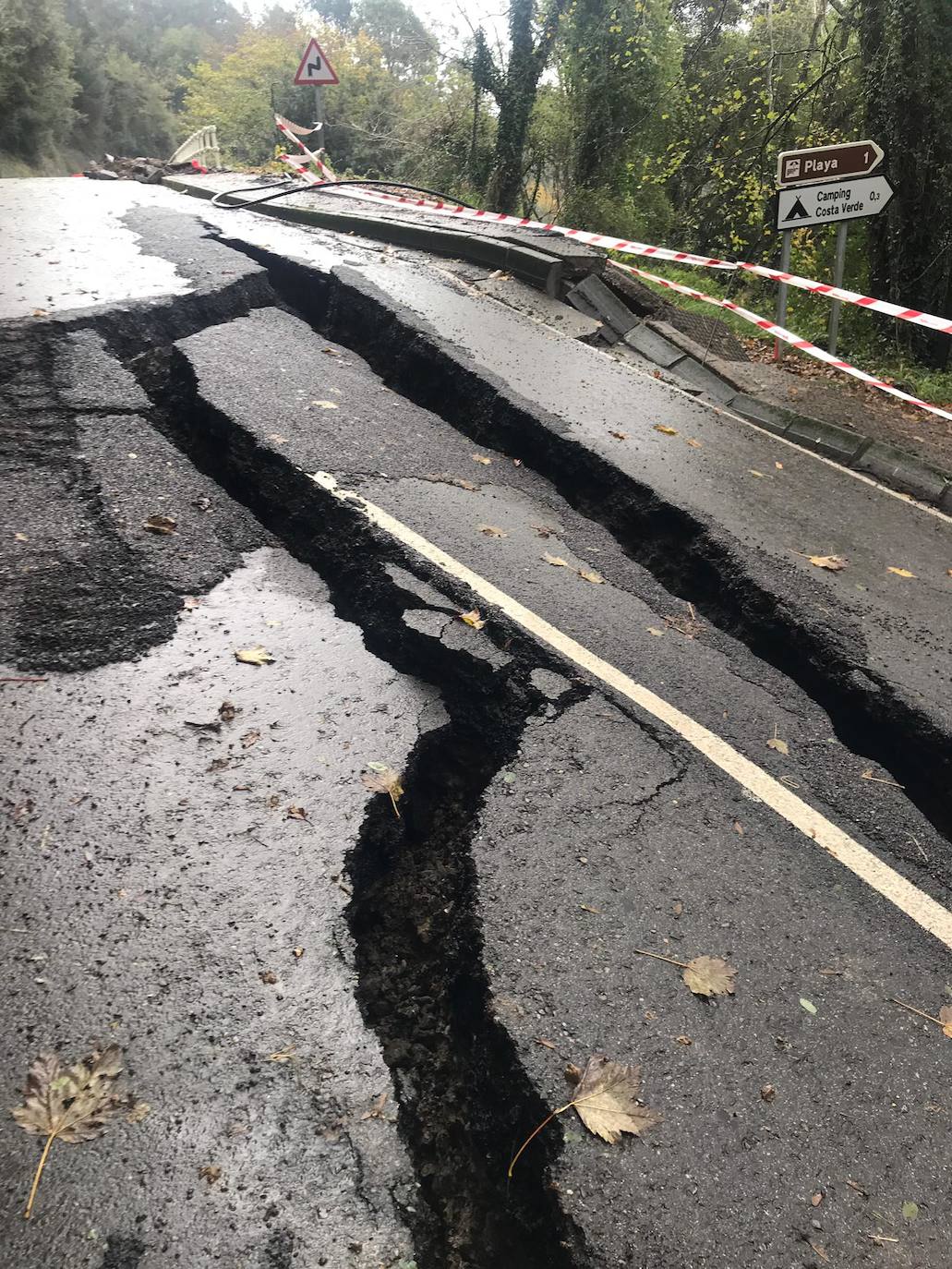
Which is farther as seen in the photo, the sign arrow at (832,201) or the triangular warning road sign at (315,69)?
the triangular warning road sign at (315,69)

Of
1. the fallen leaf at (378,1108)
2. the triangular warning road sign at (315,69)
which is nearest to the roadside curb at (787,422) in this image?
the fallen leaf at (378,1108)

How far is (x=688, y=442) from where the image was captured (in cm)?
656

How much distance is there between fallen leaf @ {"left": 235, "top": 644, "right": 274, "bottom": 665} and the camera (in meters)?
3.58

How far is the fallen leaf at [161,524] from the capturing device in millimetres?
4199

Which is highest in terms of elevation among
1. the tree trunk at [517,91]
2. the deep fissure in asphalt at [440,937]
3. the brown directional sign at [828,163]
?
the tree trunk at [517,91]

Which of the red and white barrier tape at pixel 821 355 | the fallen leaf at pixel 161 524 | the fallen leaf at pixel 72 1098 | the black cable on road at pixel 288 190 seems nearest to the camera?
the fallen leaf at pixel 72 1098

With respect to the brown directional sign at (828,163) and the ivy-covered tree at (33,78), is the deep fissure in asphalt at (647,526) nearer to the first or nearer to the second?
the brown directional sign at (828,163)

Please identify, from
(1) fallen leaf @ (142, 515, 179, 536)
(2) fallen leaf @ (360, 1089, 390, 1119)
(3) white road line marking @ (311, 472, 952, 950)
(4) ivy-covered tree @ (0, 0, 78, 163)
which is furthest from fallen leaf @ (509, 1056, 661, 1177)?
(4) ivy-covered tree @ (0, 0, 78, 163)

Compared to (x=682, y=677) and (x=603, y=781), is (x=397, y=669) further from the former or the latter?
(x=682, y=677)

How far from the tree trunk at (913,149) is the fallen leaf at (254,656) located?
→ 9110mm

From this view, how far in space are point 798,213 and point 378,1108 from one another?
8923mm

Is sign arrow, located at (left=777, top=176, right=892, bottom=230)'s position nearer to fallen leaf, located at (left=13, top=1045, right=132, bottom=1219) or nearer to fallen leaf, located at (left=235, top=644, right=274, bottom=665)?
fallen leaf, located at (left=235, top=644, right=274, bottom=665)

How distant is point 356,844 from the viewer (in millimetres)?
2838

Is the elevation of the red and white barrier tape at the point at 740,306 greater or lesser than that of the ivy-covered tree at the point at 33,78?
lesser
